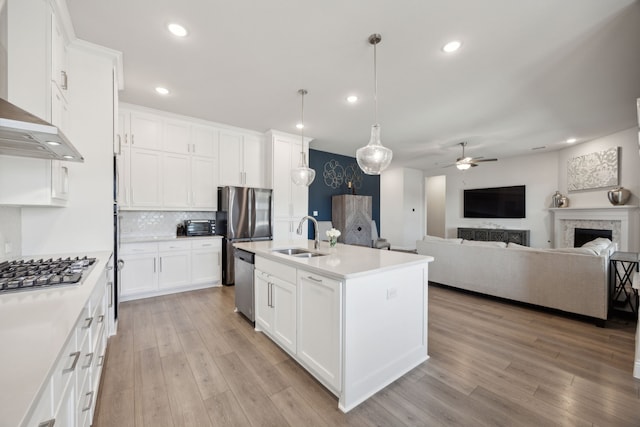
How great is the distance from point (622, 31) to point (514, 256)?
242 centimetres

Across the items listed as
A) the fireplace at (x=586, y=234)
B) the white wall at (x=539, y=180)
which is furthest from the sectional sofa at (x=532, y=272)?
the white wall at (x=539, y=180)

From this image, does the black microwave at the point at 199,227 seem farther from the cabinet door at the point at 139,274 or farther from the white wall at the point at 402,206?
the white wall at the point at 402,206

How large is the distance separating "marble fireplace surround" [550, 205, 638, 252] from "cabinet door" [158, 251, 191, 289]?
24.9 ft

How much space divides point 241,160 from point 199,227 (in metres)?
1.41

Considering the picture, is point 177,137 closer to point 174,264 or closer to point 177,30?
point 174,264

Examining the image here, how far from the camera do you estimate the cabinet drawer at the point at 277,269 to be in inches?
82.2

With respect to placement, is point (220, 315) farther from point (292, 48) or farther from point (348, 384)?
point (292, 48)

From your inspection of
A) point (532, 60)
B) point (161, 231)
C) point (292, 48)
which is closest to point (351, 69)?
point (292, 48)

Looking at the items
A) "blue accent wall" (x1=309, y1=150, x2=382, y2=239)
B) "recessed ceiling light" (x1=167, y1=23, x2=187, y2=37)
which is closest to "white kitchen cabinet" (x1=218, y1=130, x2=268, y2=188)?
"blue accent wall" (x1=309, y1=150, x2=382, y2=239)

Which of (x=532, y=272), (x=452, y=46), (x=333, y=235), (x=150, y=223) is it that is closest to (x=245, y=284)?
(x=333, y=235)

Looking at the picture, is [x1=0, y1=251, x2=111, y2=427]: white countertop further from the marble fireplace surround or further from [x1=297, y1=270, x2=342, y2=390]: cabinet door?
the marble fireplace surround

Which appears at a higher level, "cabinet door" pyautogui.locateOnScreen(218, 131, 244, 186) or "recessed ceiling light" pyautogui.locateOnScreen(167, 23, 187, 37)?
"recessed ceiling light" pyautogui.locateOnScreen(167, 23, 187, 37)

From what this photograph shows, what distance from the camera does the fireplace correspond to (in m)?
5.00

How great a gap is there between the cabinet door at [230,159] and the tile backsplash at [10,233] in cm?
258
